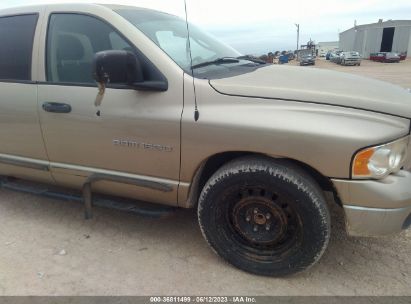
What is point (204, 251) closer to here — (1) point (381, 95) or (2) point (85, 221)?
(2) point (85, 221)

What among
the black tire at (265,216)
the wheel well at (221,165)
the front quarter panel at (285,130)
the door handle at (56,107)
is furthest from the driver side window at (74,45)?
the black tire at (265,216)

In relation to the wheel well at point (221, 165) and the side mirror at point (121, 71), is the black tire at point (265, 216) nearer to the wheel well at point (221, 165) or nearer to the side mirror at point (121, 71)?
the wheel well at point (221, 165)

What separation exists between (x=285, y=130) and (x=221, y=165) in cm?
62

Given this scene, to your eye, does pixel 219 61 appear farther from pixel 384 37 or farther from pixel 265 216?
pixel 384 37

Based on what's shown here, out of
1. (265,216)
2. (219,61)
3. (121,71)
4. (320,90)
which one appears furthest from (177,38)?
(265,216)

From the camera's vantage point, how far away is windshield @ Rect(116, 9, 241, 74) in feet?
8.96

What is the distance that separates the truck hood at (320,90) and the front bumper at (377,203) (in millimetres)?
427

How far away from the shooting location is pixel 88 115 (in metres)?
2.79

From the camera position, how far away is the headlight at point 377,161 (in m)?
2.14

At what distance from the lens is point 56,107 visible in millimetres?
2904

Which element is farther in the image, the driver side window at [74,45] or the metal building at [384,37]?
the metal building at [384,37]

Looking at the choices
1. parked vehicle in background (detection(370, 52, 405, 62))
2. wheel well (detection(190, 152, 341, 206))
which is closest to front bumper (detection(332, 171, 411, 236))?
wheel well (detection(190, 152, 341, 206))

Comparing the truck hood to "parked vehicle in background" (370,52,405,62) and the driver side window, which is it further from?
"parked vehicle in background" (370,52,405,62)

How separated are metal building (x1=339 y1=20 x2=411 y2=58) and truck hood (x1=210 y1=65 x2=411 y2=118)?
53775mm
